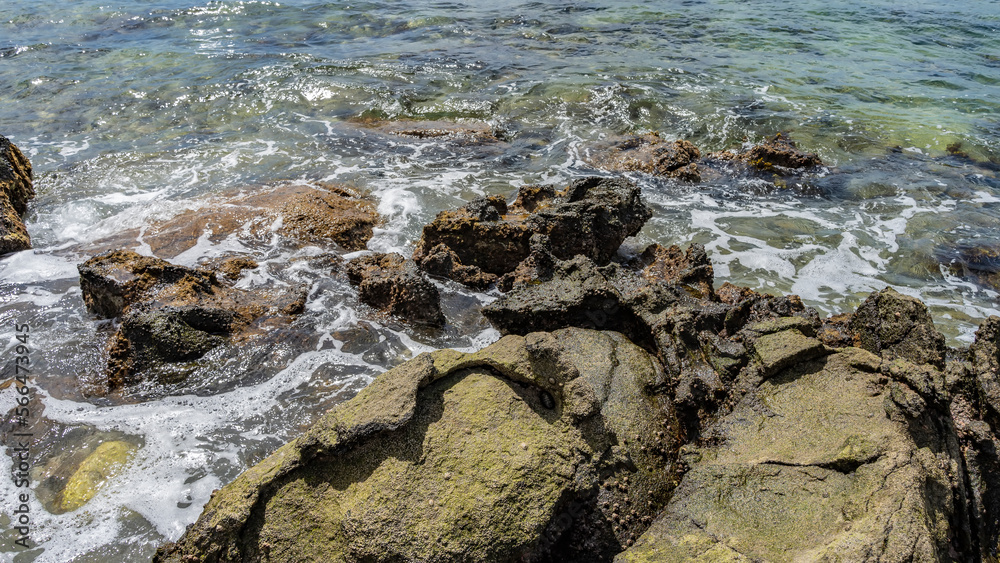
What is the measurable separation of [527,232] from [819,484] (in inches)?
159

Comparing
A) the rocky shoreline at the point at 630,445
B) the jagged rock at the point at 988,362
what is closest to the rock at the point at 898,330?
the rocky shoreline at the point at 630,445

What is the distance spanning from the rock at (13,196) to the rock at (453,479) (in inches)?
241

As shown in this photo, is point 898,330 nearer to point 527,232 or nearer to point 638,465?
point 638,465

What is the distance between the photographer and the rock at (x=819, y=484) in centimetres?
249

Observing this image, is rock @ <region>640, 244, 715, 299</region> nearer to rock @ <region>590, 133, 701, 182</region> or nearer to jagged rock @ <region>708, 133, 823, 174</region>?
rock @ <region>590, 133, 701, 182</region>

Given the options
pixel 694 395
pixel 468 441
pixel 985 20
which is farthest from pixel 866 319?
pixel 985 20

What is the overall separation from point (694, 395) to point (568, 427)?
1.08m

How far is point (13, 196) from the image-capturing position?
26.5 ft

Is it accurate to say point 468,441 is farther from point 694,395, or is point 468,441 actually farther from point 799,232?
point 799,232

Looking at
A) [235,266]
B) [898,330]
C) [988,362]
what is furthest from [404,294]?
[988,362]

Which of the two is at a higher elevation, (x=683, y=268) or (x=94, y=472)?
(x=683, y=268)

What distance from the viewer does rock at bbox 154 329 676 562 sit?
8.53 feet

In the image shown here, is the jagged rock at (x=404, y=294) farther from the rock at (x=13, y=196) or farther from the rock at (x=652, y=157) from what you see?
the rock at (x=652, y=157)

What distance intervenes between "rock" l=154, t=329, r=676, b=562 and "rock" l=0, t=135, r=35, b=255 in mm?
6119
